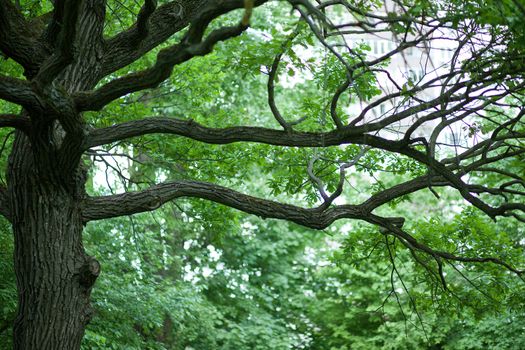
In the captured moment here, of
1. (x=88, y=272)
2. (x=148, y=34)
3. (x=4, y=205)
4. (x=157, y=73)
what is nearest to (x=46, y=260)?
(x=88, y=272)

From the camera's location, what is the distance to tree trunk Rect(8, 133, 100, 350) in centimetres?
598

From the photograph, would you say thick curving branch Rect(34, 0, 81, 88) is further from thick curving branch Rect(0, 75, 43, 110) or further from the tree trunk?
the tree trunk

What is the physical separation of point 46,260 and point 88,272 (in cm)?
34

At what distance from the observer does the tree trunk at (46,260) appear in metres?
5.98

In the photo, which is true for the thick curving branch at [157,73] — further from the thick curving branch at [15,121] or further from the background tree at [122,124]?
the thick curving branch at [15,121]

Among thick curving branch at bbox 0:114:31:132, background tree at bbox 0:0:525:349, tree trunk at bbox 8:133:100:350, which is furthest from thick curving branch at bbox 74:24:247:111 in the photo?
tree trunk at bbox 8:133:100:350

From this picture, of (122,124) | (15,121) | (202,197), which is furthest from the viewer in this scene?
(202,197)

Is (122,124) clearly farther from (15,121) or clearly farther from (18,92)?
(18,92)

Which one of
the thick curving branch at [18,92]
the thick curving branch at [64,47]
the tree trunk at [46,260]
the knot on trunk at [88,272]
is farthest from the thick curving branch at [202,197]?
the thick curving branch at [64,47]

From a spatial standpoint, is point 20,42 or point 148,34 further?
point 148,34

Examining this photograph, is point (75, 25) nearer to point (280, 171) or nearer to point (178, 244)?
point (280, 171)

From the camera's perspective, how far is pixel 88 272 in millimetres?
6062

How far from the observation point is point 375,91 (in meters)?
7.36

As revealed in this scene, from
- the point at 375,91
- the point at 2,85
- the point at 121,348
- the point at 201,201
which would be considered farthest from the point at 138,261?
the point at 2,85
